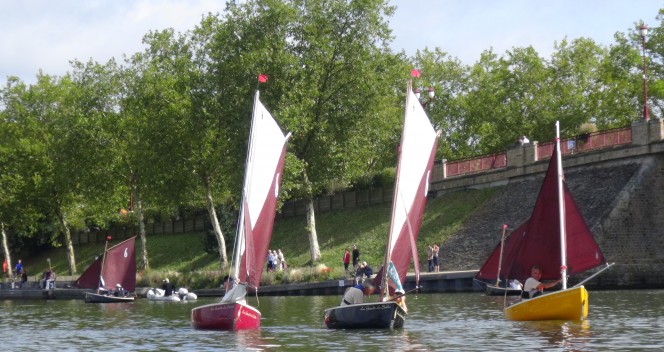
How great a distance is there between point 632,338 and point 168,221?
80.2 m

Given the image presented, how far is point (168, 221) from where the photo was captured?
109812mm

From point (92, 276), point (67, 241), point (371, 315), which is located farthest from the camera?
point (67, 241)

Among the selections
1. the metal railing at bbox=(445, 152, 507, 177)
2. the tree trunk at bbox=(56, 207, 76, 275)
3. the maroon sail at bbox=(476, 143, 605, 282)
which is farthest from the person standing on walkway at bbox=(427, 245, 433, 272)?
the tree trunk at bbox=(56, 207, 76, 275)

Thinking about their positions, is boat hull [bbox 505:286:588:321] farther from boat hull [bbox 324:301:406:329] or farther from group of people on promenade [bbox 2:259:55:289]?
group of people on promenade [bbox 2:259:55:289]

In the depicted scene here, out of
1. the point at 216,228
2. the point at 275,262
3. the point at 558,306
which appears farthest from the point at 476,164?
the point at 558,306

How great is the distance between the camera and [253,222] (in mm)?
38500

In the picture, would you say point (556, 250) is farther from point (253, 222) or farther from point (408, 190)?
point (253, 222)

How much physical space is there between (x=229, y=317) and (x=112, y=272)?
108ft

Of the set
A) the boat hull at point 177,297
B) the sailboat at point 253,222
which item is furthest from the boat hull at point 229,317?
the boat hull at point 177,297

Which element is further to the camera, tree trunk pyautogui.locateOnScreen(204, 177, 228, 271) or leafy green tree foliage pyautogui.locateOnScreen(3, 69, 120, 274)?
leafy green tree foliage pyautogui.locateOnScreen(3, 69, 120, 274)

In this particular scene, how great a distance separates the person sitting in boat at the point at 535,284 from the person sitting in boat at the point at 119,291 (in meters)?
35.9

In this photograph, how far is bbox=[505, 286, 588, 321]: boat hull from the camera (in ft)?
124

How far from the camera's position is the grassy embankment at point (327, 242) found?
7562 centimetres

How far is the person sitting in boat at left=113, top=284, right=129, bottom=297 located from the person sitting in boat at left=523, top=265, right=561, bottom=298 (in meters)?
35.9
